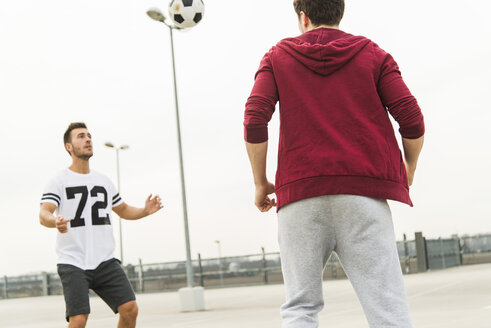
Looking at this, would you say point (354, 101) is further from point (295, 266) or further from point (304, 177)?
point (295, 266)

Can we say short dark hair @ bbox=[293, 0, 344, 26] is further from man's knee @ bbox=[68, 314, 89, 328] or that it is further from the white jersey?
man's knee @ bbox=[68, 314, 89, 328]

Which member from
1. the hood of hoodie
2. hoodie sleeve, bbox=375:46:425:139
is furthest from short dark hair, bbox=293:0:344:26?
hoodie sleeve, bbox=375:46:425:139

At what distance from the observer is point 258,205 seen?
10.2 ft

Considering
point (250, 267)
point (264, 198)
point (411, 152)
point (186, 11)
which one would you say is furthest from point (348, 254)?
point (250, 267)

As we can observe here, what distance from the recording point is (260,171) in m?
2.94

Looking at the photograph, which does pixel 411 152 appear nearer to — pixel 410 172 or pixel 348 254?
pixel 410 172

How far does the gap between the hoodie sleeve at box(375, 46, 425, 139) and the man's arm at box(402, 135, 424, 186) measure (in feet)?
0.21

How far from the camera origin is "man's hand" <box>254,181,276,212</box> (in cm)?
300

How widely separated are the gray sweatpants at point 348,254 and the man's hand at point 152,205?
312 centimetres

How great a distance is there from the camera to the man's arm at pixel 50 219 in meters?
4.89

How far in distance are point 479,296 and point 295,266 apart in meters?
9.78

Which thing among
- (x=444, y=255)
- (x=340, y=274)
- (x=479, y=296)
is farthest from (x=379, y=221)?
(x=444, y=255)

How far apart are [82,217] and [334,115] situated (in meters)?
3.16

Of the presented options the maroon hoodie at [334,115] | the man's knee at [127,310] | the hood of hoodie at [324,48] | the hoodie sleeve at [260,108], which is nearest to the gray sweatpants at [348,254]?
the maroon hoodie at [334,115]
